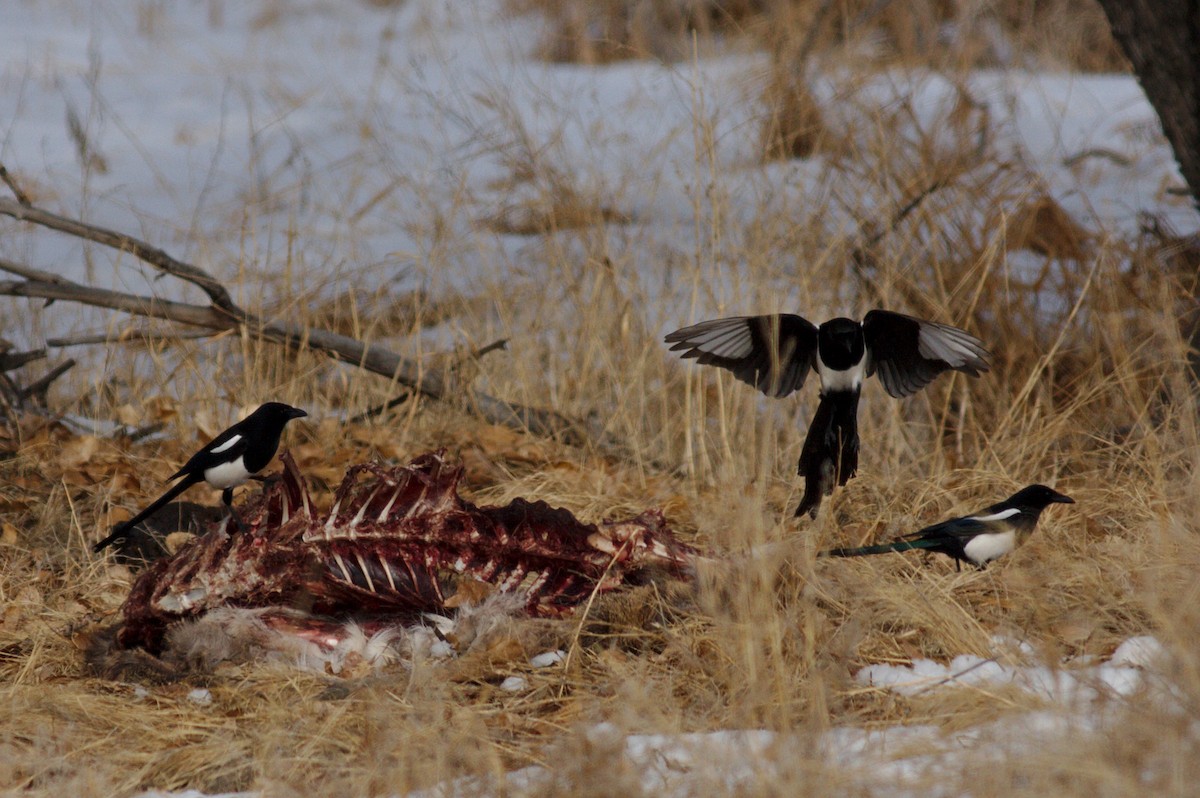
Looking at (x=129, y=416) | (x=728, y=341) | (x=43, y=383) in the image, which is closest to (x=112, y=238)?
(x=129, y=416)

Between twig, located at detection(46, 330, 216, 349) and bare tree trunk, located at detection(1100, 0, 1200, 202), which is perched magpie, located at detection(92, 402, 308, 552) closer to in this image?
twig, located at detection(46, 330, 216, 349)

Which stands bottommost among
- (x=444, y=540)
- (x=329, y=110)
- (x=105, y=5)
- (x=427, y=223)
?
(x=444, y=540)

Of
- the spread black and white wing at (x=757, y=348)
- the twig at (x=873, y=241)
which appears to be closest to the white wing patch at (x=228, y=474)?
the spread black and white wing at (x=757, y=348)

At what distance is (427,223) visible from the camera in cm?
623

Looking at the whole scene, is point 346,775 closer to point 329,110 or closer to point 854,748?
point 854,748

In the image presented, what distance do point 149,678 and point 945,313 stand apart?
3101 mm

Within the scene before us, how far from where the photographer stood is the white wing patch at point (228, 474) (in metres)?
2.88

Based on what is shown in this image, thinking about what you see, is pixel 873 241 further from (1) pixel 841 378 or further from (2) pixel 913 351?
(1) pixel 841 378

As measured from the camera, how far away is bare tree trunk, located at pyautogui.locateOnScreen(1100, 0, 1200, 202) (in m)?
3.75

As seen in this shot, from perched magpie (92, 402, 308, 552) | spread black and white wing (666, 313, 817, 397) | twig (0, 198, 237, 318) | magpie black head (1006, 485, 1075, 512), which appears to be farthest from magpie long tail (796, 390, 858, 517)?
twig (0, 198, 237, 318)

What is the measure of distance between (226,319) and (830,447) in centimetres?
243

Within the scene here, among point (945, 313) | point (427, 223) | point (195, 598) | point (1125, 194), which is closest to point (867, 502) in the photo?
point (945, 313)

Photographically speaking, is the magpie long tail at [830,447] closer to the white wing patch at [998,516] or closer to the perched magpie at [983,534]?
the perched magpie at [983,534]

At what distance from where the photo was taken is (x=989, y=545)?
2.74 metres
